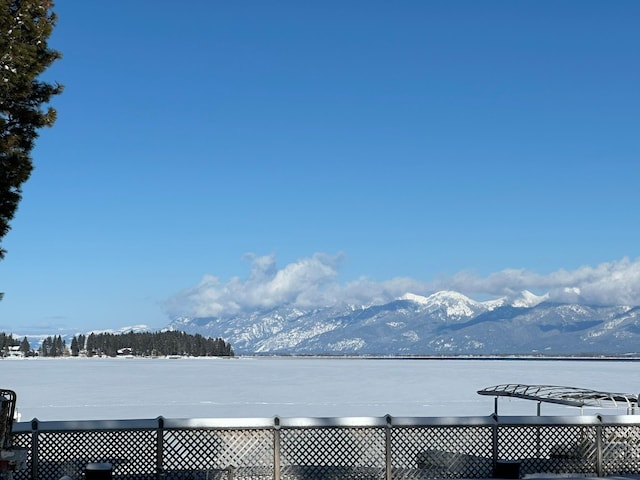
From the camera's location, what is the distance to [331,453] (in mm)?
13383

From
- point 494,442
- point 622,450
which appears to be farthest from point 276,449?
point 622,450

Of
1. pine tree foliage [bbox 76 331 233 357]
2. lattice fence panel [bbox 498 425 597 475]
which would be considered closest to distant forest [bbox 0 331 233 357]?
pine tree foliage [bbox 76 331 233 357]

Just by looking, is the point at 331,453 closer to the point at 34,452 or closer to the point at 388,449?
the point at 388,449

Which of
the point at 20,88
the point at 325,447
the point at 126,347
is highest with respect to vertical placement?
the point at 20,88

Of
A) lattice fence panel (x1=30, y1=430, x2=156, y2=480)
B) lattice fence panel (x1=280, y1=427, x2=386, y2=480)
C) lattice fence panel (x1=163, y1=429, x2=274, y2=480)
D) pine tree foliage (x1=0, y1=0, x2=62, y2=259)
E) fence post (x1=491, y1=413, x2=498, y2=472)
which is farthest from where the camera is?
fence post (x1=491, y1=413, x2=498, y2=472)

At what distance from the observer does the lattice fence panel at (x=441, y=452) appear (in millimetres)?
13492

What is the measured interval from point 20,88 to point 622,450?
11.3 metres

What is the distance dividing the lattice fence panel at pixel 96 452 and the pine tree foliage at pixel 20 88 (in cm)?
304

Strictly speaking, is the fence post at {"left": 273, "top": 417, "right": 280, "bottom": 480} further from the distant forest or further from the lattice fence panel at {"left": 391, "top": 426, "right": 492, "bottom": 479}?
the distant forest

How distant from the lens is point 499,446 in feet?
45.7

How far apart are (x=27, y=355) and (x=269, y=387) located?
151410mm

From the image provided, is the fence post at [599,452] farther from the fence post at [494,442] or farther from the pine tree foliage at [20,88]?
the pine tree foliage at [20,88]

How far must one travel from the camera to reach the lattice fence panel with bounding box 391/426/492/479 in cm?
1349

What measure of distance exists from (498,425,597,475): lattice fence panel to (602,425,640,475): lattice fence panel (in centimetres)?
25
